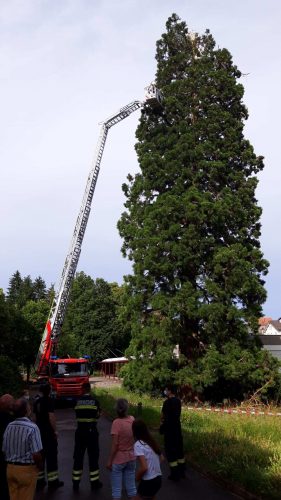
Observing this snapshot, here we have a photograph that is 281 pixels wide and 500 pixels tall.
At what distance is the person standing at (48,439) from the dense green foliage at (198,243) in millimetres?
14088

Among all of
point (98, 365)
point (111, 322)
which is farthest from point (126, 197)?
point (98, 365)

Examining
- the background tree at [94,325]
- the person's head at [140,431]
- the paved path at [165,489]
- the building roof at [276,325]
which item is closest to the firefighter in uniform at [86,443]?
the paved path at [165,489]

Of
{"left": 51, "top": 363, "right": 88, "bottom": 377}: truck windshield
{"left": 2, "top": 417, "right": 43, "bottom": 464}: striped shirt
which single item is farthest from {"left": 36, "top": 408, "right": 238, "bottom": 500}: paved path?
{"left": 51, "top": 363, "right": 88, "bottom": 377}: truck windshield

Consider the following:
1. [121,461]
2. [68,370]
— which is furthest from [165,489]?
[68,370]

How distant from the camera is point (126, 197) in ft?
92.8

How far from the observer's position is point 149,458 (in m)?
5.56

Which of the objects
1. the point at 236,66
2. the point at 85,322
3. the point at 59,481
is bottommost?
the point at 59,481

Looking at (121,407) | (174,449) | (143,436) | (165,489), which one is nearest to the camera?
(143,436)

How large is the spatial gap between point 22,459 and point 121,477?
1707 mm

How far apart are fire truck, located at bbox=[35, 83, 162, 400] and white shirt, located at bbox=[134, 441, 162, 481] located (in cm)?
1859

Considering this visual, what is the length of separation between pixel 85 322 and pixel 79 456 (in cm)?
5394

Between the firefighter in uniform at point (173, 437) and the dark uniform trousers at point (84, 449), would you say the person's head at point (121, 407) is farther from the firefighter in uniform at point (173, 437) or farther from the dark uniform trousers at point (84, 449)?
the firefighter in uniform at point (173, 437)

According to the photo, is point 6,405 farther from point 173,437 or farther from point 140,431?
point 173,437

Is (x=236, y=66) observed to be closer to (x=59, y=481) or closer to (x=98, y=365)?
(x=59, y=481)
